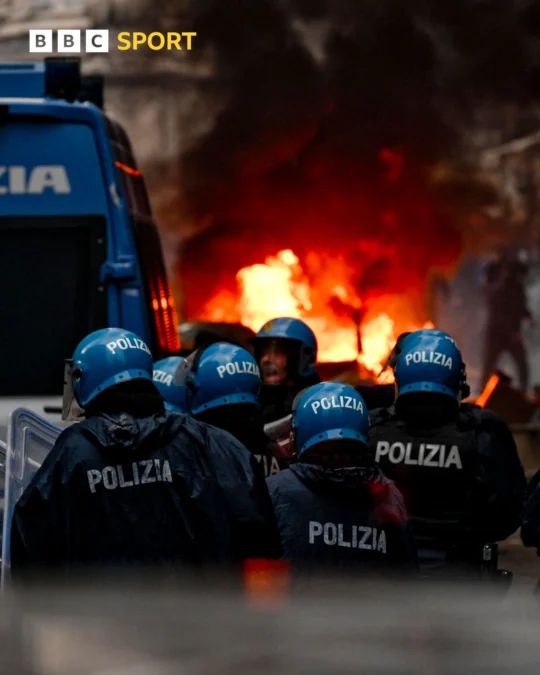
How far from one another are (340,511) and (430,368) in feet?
5.45

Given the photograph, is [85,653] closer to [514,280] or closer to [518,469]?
[518,469]

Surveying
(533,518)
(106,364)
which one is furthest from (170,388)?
(106,364)

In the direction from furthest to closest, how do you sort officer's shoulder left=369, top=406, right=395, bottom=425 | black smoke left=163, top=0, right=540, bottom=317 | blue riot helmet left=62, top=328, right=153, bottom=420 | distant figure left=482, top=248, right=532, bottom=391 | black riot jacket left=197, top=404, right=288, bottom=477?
1. distant figure left=482, top=248, right=532, bottom=391
2. black smoke left=163, top=0, right=540, bottom=317
3. officer's shoulder left=369, top=406, right=395, bottom=425
4. black riot jacket left=197, top=404, right=288, bottom=477
5. blue riot helmet left=62, top=328, right=153, bottom=420

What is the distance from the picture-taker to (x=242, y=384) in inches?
209

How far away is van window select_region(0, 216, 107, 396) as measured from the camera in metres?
6.58

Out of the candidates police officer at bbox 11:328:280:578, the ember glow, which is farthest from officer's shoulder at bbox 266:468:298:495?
the ember glow

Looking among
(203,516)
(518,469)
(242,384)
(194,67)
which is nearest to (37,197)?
(242,384)

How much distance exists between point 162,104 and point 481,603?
19.1m

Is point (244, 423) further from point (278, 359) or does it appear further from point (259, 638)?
point (259, 638)

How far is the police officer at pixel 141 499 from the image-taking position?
3.75 meters

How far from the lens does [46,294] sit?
21.6 feet

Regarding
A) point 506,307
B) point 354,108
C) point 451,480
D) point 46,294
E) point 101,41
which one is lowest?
point 506,307

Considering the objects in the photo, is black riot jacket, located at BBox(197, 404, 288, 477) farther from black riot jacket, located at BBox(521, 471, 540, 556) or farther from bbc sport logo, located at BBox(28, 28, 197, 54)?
bbc sport logo, located at BBox(28, 28, 197, 54)

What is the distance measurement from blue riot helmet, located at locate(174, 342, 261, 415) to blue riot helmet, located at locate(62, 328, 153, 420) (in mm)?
1092
